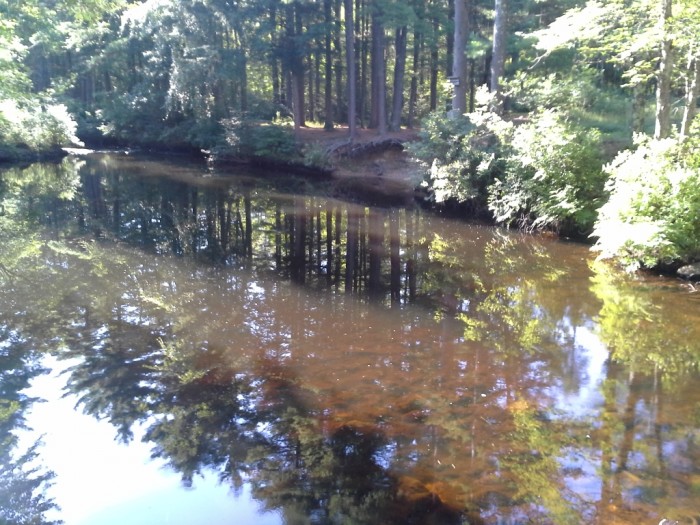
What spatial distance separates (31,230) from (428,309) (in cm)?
1087

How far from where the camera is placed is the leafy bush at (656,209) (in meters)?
9.68

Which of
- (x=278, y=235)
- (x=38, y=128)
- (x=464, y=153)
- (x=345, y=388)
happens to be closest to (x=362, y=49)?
(x=38, y=128)

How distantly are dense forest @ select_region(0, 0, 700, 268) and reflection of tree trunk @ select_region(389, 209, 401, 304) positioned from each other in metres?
2.00

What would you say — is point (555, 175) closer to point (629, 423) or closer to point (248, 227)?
A: point (248, 227)

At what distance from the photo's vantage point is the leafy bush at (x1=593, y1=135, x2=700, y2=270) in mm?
9680

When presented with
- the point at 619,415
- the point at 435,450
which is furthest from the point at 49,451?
the point at 619,415

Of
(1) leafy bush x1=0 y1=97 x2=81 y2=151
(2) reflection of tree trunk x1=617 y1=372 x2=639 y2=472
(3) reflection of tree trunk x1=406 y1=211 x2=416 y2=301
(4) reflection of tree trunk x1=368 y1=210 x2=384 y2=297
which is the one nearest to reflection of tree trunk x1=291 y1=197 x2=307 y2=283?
(4) reflection of tree trunk x1=368 y1=210 x2=384 y2=297

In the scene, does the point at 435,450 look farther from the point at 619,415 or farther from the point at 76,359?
the point at 76,359

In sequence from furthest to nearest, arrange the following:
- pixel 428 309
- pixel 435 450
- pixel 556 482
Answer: pixel 428 309 → pixel 435 450 → pixel 556 482

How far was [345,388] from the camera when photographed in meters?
5.98

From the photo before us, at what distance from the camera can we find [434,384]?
6.10 m

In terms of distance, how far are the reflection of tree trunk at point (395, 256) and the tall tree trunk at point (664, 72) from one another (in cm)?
570

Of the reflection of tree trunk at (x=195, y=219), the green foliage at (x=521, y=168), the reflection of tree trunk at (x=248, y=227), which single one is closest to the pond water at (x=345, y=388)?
the reflection of tree trunk at (x=248, y=227)

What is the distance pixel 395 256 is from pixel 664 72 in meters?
6.20
